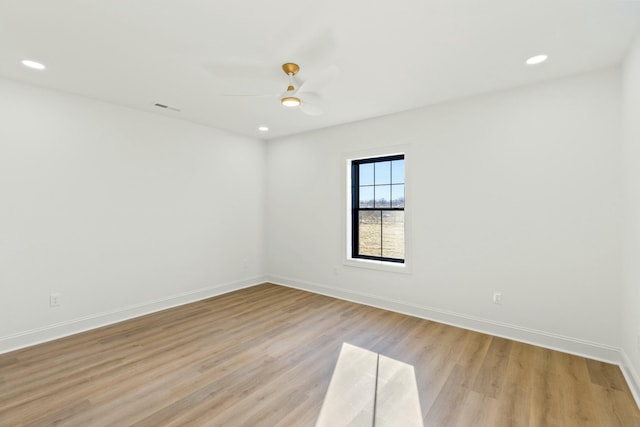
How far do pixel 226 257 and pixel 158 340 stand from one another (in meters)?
1.88

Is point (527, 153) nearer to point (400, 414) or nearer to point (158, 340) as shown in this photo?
point (400, 414)

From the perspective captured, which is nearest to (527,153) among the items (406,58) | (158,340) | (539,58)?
(539,58)

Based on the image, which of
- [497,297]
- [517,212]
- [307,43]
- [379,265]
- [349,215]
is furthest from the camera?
[349,215]

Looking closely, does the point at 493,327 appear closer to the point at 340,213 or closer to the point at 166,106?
the point at 340,213

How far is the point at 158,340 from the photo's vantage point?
3.12 meters

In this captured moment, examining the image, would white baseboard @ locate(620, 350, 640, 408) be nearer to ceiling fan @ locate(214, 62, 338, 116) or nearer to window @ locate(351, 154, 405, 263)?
window @ locate(351, 154, 405, 263)

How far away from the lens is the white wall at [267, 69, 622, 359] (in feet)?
8.93

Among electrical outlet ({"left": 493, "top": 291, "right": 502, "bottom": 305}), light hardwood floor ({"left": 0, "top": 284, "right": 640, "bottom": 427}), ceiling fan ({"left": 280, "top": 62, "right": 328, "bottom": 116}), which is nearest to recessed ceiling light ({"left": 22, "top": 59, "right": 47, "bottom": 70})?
ceiling fan ({"left": 280, "top": 62, "right": 328, "bottom": 116})

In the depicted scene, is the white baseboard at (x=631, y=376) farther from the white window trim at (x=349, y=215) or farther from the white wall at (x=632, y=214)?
the white window trim at (x=349, y=215)

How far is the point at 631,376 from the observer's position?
2.33m

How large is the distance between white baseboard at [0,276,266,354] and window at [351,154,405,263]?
7.64 feet

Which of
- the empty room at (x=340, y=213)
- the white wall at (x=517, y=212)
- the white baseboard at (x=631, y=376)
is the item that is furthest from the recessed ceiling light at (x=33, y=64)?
the white baseboard at (x=631, y=376)

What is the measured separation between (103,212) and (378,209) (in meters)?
3.53

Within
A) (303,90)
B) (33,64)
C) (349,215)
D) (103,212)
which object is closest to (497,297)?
(349,215)
